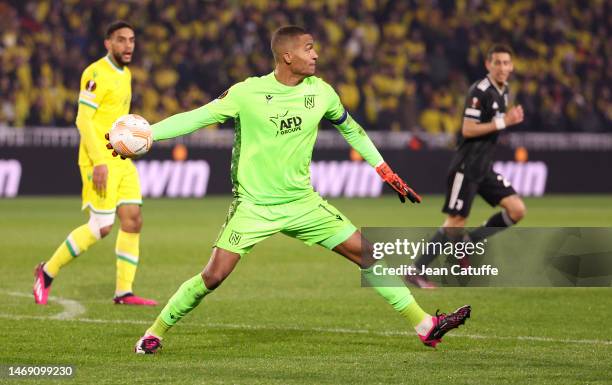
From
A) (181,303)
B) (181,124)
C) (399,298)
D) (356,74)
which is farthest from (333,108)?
(356,74)

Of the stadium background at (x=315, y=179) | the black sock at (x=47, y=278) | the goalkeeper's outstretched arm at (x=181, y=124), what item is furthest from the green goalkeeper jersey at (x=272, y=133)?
the black sock at (x=47, y=278)

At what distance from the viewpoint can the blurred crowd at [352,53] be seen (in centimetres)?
2566

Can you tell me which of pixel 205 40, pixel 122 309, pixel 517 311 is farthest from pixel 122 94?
pixel 205 40

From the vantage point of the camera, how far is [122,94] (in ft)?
33.7

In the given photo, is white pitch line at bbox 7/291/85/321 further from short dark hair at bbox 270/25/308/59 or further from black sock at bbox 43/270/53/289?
short dark hair at bbox 270/25/308/59

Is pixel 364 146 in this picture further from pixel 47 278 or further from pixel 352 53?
pixel 352 53

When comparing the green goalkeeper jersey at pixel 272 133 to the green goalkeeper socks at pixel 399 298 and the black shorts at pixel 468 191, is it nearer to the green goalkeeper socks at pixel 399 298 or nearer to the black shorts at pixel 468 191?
the green goalkeeper socks at pixel 399 298

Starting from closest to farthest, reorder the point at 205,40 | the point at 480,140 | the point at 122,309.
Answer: the point at 122,309 → the point at 480,140 → the point at 205,40

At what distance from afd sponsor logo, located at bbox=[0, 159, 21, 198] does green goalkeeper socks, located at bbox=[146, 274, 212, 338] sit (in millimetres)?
16560

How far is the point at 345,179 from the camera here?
85.1ft

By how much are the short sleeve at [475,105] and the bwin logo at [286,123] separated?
4276 millimetres

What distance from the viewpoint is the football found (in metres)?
7.04

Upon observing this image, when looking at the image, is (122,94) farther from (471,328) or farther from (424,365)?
(424,365)

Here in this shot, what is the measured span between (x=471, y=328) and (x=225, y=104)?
2.64 meters
